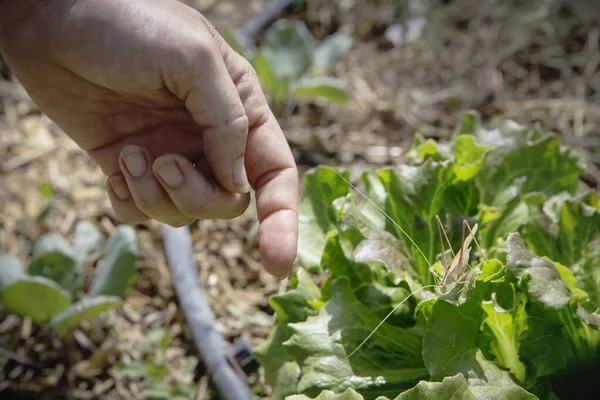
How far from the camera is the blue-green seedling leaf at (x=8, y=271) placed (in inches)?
71.5

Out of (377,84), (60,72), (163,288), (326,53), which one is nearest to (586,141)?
(377,84)

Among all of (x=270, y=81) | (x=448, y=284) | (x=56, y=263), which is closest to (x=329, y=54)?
(x=270, y=81)

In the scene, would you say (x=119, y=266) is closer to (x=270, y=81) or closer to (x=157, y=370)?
(x=157, y=370)

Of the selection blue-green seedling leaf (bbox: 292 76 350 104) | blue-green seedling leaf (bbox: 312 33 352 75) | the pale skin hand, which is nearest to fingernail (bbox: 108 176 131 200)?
the pale skin hand

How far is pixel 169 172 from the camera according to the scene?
1.25 m

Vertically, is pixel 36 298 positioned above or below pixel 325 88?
below

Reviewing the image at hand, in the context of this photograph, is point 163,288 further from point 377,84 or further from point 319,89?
point 377,84

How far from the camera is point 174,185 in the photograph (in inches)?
49.4

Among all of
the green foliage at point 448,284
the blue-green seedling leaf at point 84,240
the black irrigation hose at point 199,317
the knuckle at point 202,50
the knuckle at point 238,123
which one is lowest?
the black irrigation hose at point 199,317

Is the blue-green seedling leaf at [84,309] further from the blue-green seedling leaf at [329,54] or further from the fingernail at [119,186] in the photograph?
the blue-green seedling leaf at [329,54]

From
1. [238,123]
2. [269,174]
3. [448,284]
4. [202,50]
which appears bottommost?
[448,284]

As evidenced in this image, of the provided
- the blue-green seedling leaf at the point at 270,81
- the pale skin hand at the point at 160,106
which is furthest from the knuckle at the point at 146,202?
the blue-green seedling leaf at the point at 270,81

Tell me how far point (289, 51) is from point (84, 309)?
59.2 inches

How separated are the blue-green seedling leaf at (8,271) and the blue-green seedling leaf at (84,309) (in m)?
0.17
